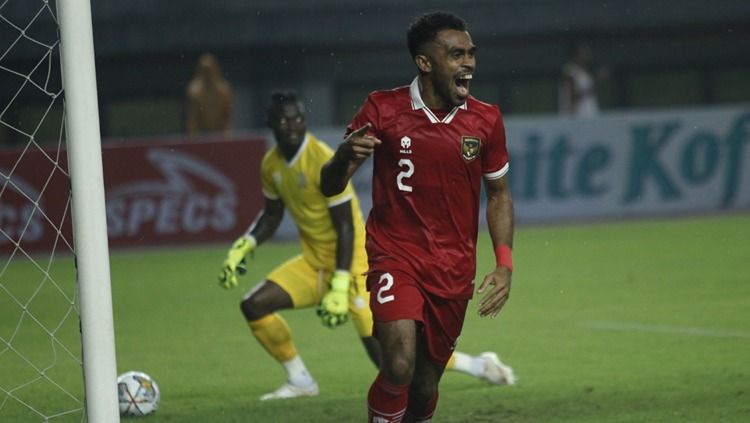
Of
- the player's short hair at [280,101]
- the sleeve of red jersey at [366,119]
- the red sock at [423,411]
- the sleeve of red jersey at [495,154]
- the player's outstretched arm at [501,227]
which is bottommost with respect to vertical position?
the red sock at [423,411]

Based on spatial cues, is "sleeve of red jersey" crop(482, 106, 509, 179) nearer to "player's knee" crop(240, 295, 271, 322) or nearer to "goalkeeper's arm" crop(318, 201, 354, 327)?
"goalkeeper's arm" crop(318, 201, 354, 327)

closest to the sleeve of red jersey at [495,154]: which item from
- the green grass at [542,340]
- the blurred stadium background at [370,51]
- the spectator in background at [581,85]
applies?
the green grass at [542,340]

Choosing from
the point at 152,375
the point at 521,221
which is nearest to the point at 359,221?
the point at 152,375

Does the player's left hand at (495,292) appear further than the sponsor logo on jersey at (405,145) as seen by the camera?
No

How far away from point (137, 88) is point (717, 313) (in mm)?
17054

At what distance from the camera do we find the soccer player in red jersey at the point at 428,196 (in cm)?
599

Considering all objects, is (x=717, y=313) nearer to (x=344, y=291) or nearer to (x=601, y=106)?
(x=344, y=291)

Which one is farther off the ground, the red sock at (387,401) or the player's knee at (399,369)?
the player's knee at (399,369)

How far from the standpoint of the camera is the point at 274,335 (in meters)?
8.51

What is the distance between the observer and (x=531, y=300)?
1284cm

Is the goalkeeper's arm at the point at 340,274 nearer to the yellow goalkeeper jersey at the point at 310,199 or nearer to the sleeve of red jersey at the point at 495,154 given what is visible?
the yellow goalkeeper jersey at the point at 310,199

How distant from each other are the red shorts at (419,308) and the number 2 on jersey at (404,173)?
372mm

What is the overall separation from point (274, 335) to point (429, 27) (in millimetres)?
2980

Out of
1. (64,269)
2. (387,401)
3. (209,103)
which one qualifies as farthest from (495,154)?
(209,103)
